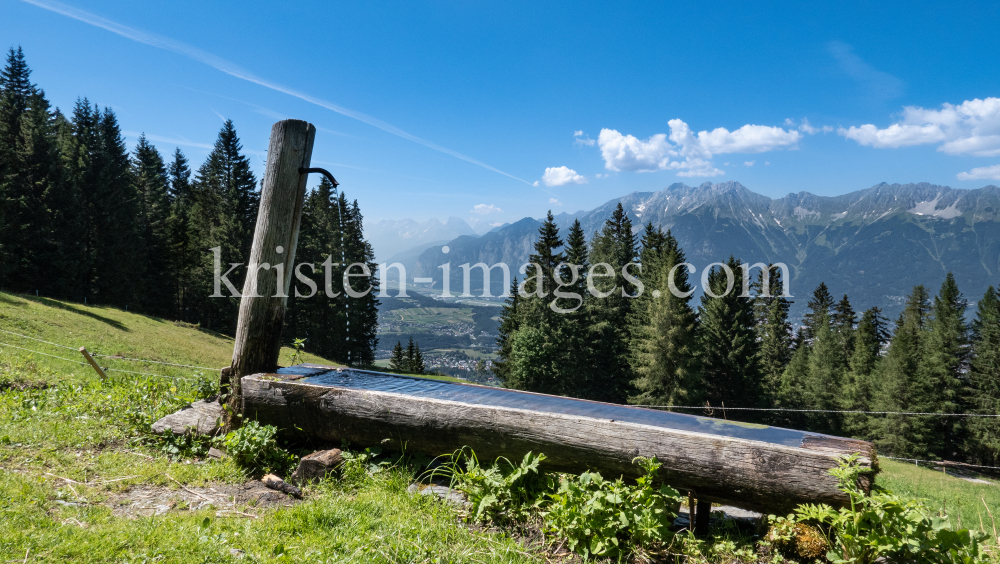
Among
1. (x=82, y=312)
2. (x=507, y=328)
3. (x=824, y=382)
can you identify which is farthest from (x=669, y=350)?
(x=82, y=312)

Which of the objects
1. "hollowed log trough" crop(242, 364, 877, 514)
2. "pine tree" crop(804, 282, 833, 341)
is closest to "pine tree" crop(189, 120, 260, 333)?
"hollowed log trough" crop(242, 364, 877, 514)

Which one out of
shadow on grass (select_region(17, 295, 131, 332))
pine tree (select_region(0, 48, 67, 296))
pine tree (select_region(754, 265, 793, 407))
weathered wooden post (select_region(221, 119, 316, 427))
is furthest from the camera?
pine tree (select_region(754, 265, 793, 407))

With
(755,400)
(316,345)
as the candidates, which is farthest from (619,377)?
(316,345)

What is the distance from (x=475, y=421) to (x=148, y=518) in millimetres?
2565

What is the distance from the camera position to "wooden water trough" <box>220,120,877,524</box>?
326 cm

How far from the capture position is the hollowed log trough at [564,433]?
322 centimetres

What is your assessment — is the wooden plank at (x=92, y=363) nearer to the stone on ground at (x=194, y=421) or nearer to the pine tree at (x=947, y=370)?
the stone on ground at (x=194, y=421)

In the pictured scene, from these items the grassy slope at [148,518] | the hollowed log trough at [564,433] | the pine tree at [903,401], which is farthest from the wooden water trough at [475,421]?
the pine tree at [903,401]

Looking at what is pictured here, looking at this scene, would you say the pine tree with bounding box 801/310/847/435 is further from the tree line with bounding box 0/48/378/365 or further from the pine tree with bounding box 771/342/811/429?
the tree line with bounding box 0/48/378/365

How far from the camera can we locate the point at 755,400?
40.6 m

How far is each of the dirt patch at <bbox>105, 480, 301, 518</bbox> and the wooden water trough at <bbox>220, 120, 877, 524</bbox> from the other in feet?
2.81

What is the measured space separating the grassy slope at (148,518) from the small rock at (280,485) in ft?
0.54

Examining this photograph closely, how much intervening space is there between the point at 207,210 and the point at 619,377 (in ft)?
137

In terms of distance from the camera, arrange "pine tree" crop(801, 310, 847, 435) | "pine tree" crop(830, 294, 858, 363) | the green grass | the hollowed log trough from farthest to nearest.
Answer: "pine tree" crop(830, 294, 858, 363), "pine tree" crop(801, 310, 847, 435), the green grass, the hollowed log trough
